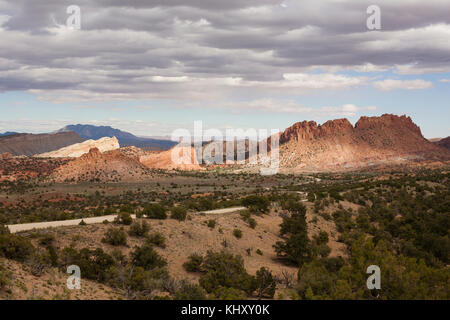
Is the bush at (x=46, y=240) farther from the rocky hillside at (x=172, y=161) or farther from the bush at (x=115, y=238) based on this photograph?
the rocky hillside at (x=172, y=161)

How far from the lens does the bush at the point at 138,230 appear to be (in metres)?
29.7

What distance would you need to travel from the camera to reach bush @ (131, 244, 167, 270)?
2444 cm

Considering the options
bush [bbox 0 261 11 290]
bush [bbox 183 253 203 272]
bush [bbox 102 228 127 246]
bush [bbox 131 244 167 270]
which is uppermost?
bush [bbox 0 261 11 290]

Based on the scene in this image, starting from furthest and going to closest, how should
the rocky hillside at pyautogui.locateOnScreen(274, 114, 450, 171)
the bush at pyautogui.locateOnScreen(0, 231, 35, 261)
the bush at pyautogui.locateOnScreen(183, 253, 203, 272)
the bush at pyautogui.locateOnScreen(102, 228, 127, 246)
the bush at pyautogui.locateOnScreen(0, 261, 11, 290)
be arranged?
the rocky hillside at pyautogui.locateOnScreen(274, 114, 450, 171)
the bush at pyautogui.locateOnScreen(102, 228, 127, 246)
the bush at pyautogui.locateOnScreen(183, 253, 203, 272)
the bush at pyautogui.locateOnScreen(0, 231, 35, 261)
the bush at pyautogui.locateOnScreen(0, 261, 11, 290)

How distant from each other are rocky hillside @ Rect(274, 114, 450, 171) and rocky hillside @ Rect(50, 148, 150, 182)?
6671 centimetres

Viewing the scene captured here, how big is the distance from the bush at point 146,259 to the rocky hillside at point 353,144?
438 feet

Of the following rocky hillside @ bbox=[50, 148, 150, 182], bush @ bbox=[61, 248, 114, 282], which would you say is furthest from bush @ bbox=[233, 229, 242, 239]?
rocky hillside @ bbox=[50, 148, 150, 182]

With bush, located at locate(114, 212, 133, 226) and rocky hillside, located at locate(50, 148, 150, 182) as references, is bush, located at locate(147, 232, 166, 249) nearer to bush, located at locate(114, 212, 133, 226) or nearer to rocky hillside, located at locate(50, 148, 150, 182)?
bush, located at locate(114, 212, 133, 226)

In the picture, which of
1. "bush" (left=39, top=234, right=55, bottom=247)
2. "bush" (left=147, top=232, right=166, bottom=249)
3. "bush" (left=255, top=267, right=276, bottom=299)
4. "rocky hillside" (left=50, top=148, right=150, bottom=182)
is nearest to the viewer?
"bush" (left=255, top=267, right=276, bottom=299)

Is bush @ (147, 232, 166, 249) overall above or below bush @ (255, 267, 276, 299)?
above

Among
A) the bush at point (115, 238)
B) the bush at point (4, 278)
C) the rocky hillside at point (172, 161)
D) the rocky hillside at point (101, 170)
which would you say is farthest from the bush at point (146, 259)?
the rocky hillside at point (172, 161)

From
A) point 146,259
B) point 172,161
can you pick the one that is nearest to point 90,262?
point 146,259

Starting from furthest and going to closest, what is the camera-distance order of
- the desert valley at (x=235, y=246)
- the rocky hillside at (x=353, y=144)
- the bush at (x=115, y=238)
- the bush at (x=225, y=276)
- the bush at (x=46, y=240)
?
the rocky hillside at (x=353, y=144), the bush at (x=115, y=238), the bush at (x=46, y=240), the bush at (x=225, y=276), the desert valley at (x=235, y=246)
